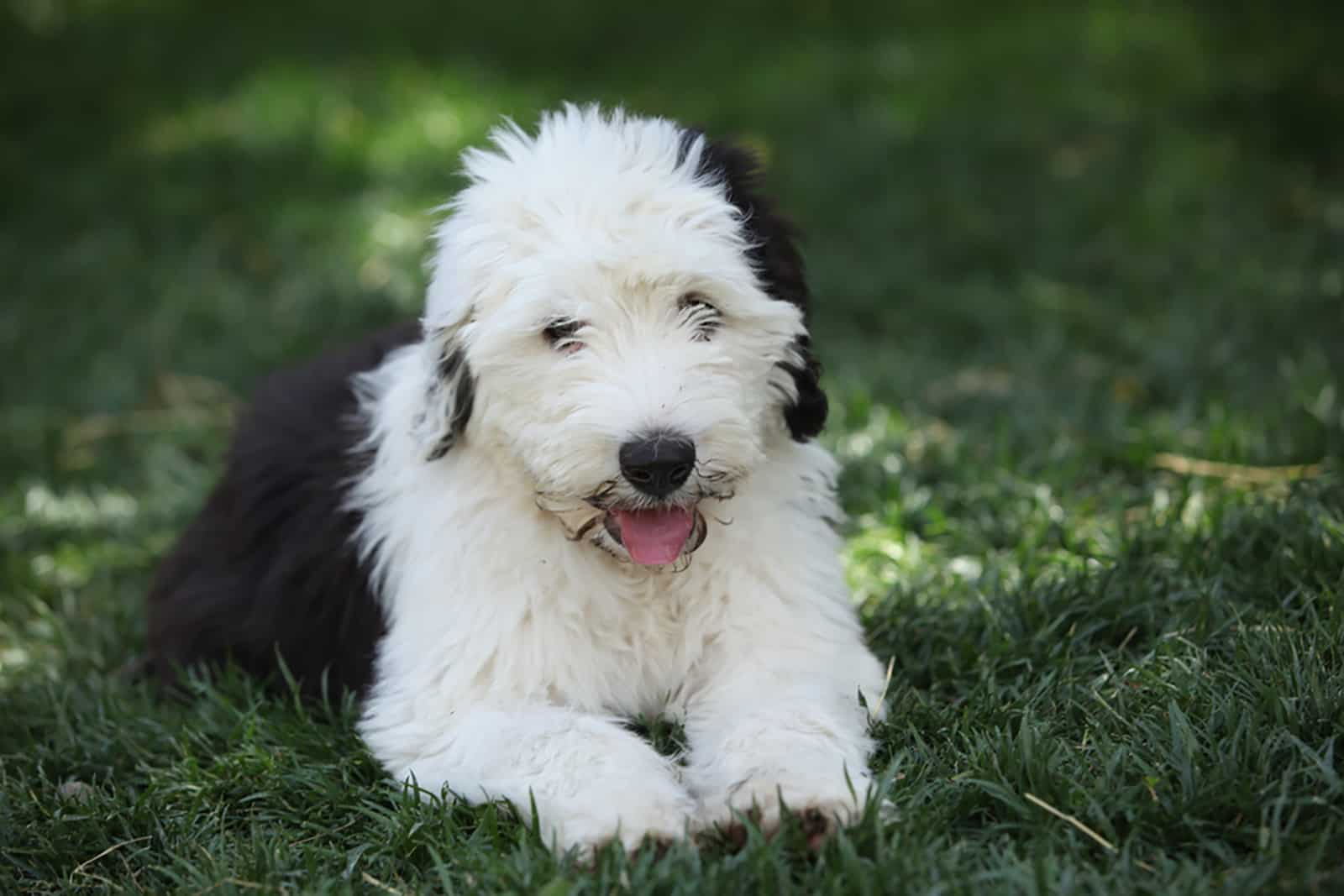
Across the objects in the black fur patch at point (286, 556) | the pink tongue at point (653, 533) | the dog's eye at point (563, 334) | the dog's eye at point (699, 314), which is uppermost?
the dog's eye at point (699, 314)

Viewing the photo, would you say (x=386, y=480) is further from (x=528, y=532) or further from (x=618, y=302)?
(x=618, y=302)

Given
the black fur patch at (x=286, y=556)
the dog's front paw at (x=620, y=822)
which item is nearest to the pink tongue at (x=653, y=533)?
the dog's front paw at (x=620, y=822)

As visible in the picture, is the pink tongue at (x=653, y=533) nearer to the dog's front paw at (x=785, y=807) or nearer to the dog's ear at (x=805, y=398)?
the dog's ear at (x=805, y=398)

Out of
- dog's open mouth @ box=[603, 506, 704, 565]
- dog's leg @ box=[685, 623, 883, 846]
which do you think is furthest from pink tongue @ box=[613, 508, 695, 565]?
dog's leg @ box=[685, 623, 883, 846]

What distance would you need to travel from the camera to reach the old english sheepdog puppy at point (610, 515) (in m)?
2.97

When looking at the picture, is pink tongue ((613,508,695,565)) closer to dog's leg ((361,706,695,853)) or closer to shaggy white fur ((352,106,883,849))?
shaggy white fur ((352,106,883,849))

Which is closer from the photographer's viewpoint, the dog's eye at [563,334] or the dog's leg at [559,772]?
the dog's leg at [559,772]

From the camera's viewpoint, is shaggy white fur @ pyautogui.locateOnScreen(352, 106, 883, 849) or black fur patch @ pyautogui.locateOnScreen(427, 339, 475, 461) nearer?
shaggy white fur @ pyautogui.locateOnScreen(352, 106, 883, 849)

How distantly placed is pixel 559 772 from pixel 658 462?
679mm

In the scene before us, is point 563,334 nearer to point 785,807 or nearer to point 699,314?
point 699,314

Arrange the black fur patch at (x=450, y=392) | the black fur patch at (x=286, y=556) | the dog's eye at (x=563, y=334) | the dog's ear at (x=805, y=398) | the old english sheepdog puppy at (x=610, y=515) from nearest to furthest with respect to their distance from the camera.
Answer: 1. the old english sheepdog puppy at (x=610, y=515)
2. the dog's eye at (x=563, y=334)
3. the black fur patch at (x=450, y=392)
4. the dog's ear at (x=805, y=398)
5. the black fur patch at (x=286, y=556)

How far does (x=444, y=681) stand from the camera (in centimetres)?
326

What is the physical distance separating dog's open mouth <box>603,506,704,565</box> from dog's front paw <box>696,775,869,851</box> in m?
0.56

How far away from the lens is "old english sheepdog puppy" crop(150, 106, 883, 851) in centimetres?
297
